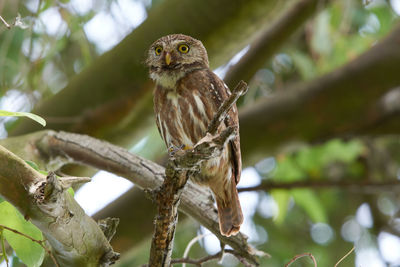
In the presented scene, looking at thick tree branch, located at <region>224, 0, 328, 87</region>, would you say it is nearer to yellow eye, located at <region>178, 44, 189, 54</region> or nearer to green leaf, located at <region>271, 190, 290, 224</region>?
green leaf, located at <region>271, 190, 290, 224</region>

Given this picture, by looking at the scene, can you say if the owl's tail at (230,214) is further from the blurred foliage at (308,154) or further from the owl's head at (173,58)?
the blurred foliage at (308,154)

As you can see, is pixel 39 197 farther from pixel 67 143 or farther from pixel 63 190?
pixel 67 143

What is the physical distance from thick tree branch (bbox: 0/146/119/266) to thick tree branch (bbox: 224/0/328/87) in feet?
8.99

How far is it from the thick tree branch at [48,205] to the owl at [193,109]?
3.36 ft

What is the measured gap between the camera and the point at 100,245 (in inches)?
77.3

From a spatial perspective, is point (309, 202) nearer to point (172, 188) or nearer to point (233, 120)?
point (233, 120)

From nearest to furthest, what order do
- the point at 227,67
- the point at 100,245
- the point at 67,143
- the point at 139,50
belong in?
the point at 100,245
the point at 67,143
the point at 139,50
the point at 227,67

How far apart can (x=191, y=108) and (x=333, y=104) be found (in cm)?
216

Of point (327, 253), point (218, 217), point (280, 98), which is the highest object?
point (280, 98)

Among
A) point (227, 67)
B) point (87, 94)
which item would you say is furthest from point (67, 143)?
point (227, 67)

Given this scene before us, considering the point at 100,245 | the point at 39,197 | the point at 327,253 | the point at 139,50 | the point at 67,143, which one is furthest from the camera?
the point at 327,253

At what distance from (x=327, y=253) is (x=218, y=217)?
3.41 m

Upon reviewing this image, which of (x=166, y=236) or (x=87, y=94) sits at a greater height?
(x=87, y=94)

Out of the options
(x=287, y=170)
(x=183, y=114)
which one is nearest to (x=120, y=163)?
(x=183, y=114)
